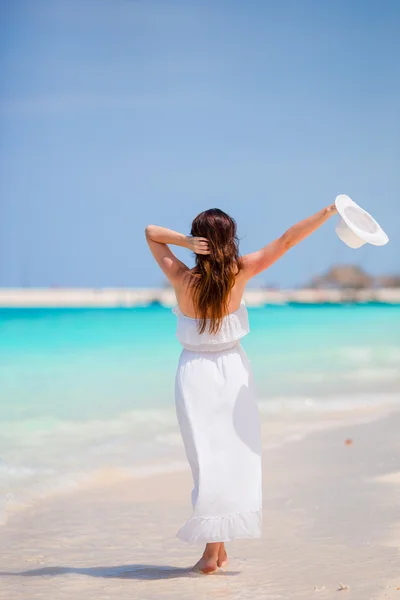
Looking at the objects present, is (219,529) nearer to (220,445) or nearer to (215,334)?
(220,445)

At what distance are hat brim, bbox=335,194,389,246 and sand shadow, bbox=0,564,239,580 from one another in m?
1.64

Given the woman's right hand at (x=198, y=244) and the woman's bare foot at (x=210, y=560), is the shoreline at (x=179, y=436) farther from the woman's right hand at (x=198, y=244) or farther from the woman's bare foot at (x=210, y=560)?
the woman's right hand at (x=198, y=244)

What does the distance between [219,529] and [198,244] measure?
1250mm

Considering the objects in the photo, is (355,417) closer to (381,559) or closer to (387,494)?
(387,494)

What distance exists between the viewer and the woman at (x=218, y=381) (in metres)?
3.90

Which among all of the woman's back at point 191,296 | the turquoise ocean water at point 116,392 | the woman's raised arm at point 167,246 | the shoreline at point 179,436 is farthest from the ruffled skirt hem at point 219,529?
the turquoise ocean water at point 116,392

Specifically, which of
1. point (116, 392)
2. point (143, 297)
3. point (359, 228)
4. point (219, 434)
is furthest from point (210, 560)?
point (143, 297)

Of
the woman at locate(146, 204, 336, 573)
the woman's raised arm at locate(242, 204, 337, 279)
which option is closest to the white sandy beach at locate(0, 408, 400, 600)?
the woman at locate(146, 204, 336, 573)

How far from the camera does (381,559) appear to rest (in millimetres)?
4148

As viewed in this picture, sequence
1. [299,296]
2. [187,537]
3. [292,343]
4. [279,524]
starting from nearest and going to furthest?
[187,537], [279,524], [292,343], [299,296]

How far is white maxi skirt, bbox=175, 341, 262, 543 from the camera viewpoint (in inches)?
153

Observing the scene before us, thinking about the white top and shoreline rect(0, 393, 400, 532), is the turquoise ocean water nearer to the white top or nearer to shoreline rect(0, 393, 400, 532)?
shoreline rect(0, 393, 400, 532)

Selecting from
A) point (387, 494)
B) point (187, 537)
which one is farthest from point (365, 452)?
point (187, 537)

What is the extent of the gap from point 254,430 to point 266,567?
71cm
